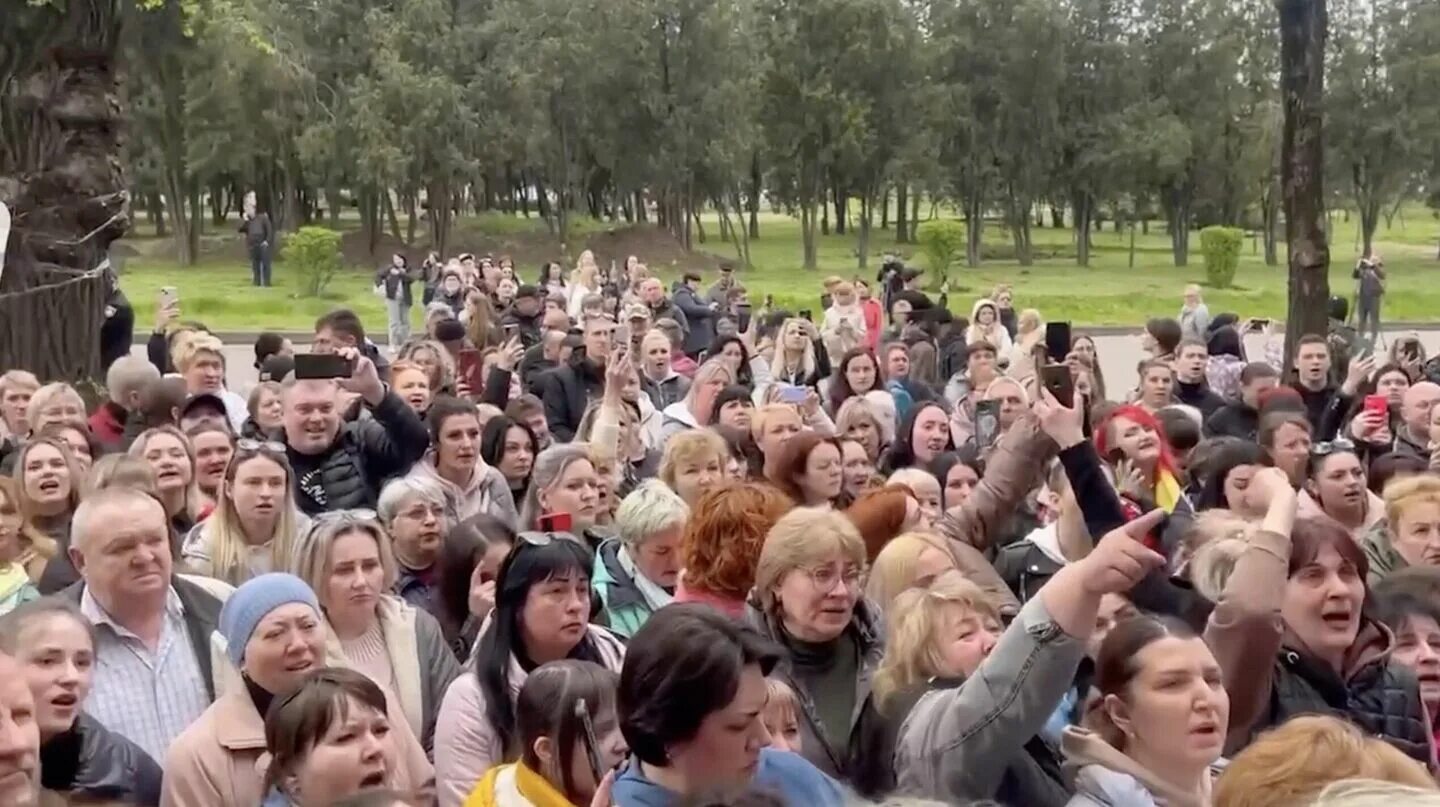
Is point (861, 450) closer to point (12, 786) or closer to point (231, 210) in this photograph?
point (12, 786)

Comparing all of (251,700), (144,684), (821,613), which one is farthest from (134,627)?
(821,613)

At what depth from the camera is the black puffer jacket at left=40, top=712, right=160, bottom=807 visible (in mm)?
3609

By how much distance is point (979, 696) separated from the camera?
312 centimetres

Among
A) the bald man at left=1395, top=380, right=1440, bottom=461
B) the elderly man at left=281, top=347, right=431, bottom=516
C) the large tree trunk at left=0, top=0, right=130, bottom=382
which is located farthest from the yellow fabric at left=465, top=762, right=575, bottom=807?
the large tree trunk at left=0, top=0, right=130, bottom=382

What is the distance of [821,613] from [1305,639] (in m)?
1.35

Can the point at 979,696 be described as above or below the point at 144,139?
below

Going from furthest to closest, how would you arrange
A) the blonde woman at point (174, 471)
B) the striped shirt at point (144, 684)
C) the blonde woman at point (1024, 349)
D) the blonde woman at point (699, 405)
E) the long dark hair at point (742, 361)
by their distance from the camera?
the long dark hair at point (742, 361)
the blonde woman at point (1024, 349)
the blonde woman at point (699, 405)
the blonde woman at point (174, 471)
the striped shirt at point (144, 684)

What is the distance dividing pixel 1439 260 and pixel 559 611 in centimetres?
5503

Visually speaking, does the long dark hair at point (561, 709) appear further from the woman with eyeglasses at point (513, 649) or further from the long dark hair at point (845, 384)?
the long dark hair at point (845, 384)

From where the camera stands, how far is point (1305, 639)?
4160mm

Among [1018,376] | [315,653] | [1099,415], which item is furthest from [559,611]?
[1018,376]

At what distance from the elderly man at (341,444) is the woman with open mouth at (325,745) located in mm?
3194

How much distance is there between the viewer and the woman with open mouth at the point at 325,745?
10.9 ft

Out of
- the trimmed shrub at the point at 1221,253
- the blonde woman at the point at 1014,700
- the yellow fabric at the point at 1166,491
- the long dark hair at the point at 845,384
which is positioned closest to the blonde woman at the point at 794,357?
the long dark hair at the point at 845,384
